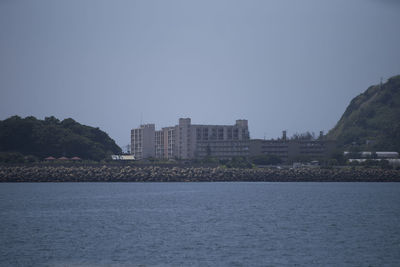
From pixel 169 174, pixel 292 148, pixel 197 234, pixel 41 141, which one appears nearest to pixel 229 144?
pixel 292 148

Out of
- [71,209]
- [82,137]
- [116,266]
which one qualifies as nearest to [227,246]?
[116,266]

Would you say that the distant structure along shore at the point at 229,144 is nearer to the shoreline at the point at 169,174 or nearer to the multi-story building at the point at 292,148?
the multi-story building at the point at 292,148

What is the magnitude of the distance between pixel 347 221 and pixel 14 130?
101 m

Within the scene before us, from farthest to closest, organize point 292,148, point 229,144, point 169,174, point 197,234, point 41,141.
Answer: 1. point 229,144
2. point 292,148
3. point 41,141
4. point 169,174
5. point 197,234

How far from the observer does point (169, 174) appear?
95.4 meters

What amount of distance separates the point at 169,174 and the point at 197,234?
62414 mm

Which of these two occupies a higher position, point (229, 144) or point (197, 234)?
point (229, 144)

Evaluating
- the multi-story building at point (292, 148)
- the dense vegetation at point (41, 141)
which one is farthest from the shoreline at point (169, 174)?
the multi-story building at point (292, 148)

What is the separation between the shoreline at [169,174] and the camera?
9181 centimetres

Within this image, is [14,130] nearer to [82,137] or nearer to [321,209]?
[82,137]

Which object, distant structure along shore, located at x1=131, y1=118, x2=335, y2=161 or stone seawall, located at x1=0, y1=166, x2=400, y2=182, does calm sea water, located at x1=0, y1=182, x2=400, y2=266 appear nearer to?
stone seawall, located at x1=0, y1=166, x2=400, y2=182

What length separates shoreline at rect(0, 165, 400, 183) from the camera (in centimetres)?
9181

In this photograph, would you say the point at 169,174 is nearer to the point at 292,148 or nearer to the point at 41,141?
the point at 41,141

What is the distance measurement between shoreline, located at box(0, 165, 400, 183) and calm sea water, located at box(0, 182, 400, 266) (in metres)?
38.0
